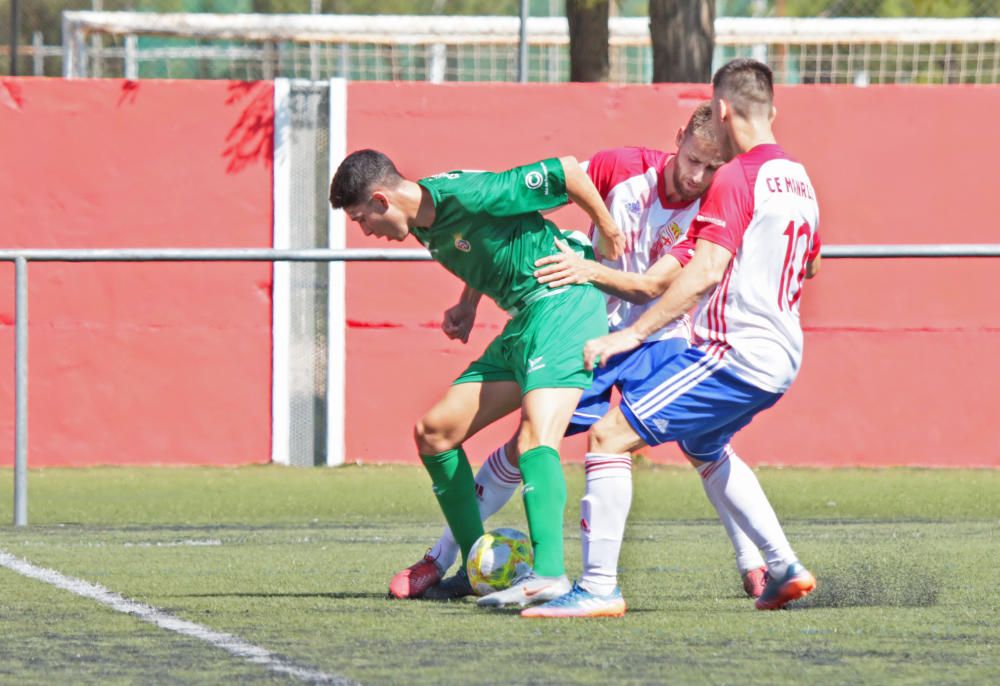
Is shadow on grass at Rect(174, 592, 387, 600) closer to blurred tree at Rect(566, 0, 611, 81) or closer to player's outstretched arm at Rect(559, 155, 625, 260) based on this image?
player's outstretched arm at Rect(559, 155, 625, 260)

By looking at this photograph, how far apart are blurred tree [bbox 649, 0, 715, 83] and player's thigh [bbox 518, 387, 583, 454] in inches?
329

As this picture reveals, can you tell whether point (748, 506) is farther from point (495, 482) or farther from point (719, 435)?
point (495, 482)

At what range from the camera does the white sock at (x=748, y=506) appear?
620 centimetres

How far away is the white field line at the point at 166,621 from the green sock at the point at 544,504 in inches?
44.8

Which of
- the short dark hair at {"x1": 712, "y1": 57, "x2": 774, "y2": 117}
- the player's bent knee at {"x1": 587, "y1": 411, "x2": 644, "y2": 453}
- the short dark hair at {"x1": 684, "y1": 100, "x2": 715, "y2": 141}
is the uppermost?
the short dark hair at {"x1": 712, "y1": 57, "x2": 774, "y2": 117}

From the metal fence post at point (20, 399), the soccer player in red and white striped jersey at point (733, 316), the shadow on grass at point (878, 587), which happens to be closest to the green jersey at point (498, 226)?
the soccer player in red and white striped jersey at point (733, 316)

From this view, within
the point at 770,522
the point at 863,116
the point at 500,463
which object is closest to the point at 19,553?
the point at 500,463

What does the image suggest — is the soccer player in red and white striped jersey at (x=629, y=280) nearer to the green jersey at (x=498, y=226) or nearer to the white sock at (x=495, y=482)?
the white sock at (x=495, y=482)

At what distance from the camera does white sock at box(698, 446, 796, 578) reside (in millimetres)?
6203

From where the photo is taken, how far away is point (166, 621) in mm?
5930

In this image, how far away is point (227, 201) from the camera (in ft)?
43.1

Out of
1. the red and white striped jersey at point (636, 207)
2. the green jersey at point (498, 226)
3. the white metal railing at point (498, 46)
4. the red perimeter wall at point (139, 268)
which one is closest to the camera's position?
the green jersey at point (498, 226)

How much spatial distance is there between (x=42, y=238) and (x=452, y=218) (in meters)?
7.41

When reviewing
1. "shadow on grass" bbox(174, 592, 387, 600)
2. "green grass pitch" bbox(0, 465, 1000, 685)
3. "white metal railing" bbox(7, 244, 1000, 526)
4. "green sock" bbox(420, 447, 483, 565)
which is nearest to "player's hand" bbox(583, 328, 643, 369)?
"green grass pitch" bbox(0, 465, 1000, 685)
